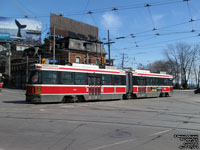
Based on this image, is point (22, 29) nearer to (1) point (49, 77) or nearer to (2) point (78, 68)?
(2) point (78, 68)

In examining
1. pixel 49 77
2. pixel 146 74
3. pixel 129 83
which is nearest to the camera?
pixel 49 77

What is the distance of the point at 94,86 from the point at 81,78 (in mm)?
1465

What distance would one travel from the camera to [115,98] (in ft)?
65.8

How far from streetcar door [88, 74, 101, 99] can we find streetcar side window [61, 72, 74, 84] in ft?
5.80

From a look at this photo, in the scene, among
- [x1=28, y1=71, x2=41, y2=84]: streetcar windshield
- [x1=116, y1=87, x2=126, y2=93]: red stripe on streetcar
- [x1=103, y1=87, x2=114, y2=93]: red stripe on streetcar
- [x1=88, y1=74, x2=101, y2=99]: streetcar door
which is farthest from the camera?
[x1=116, y1=87, x2=126, y2=93]: red stripe on streetcar

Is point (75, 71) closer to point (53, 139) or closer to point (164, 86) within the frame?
point (53, 139)

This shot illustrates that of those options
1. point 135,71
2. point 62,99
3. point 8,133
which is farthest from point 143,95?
point 8,133

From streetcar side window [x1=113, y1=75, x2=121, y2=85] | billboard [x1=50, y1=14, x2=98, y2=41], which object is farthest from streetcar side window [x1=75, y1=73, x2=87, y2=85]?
billboard [x1=50, y1=14, x2=98, y2=41]

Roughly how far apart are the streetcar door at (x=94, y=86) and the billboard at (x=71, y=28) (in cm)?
3728

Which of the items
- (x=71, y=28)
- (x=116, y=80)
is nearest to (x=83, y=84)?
(x=116, y=80)

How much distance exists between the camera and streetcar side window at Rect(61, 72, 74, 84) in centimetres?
1615

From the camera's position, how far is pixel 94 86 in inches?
714

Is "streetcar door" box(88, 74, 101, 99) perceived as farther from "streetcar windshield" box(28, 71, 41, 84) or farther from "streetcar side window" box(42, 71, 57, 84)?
"streetcar windshield" box(28, 71, 41, 84)

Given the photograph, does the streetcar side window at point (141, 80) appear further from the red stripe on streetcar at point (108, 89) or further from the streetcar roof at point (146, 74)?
the red stripe on streetcar at point (108, 89)
